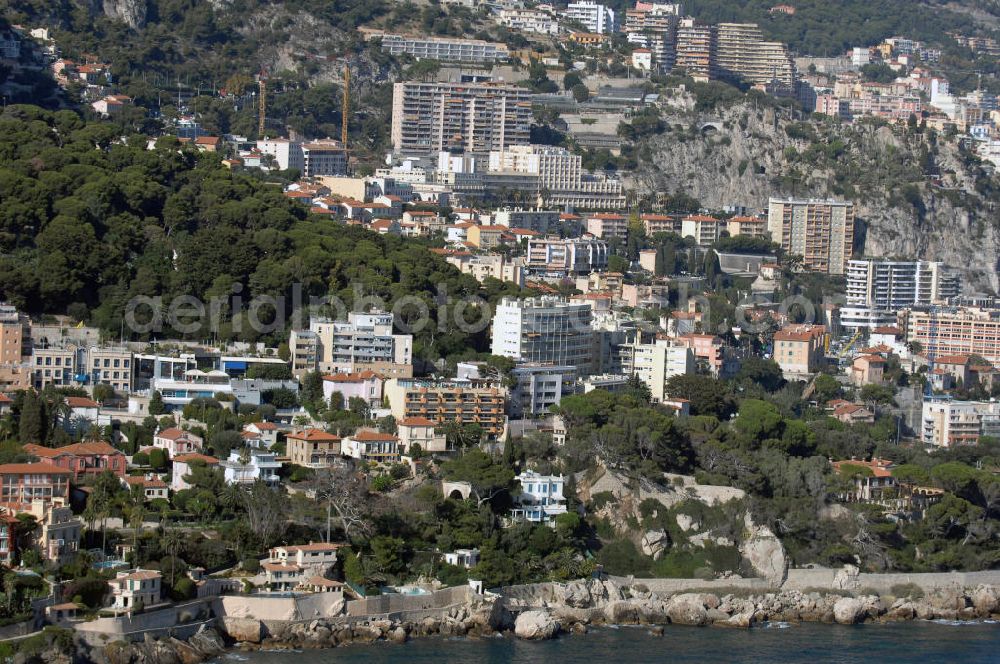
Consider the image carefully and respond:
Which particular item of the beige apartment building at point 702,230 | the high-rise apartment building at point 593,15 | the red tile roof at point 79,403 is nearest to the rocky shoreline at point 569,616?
the red tile roof at point 79,403

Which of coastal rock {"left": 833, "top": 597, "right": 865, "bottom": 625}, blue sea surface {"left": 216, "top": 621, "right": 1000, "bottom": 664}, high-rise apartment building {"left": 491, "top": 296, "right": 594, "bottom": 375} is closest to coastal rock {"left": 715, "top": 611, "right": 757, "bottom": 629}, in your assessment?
blue sea surface {"left": 216, "top": 621, "right": 1000, "bottom": 664}

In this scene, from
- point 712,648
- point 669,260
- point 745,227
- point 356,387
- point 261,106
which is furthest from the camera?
point 745,227

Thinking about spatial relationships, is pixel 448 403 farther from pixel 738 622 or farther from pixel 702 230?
pixel 702 230

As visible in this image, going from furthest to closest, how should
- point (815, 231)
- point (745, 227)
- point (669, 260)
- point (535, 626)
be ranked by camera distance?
point (815, 231), point (745, 227), point (669, 260), point (535, 626)

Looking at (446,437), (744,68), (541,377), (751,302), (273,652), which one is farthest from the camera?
(744,68)

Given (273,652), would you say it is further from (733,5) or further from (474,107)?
(733,5)

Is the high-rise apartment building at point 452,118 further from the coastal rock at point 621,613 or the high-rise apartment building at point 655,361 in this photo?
A: the coastal rock at point 621,613

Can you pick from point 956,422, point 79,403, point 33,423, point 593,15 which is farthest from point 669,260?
point 593,15

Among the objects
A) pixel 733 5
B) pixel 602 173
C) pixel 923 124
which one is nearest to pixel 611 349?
pixel 602 173
